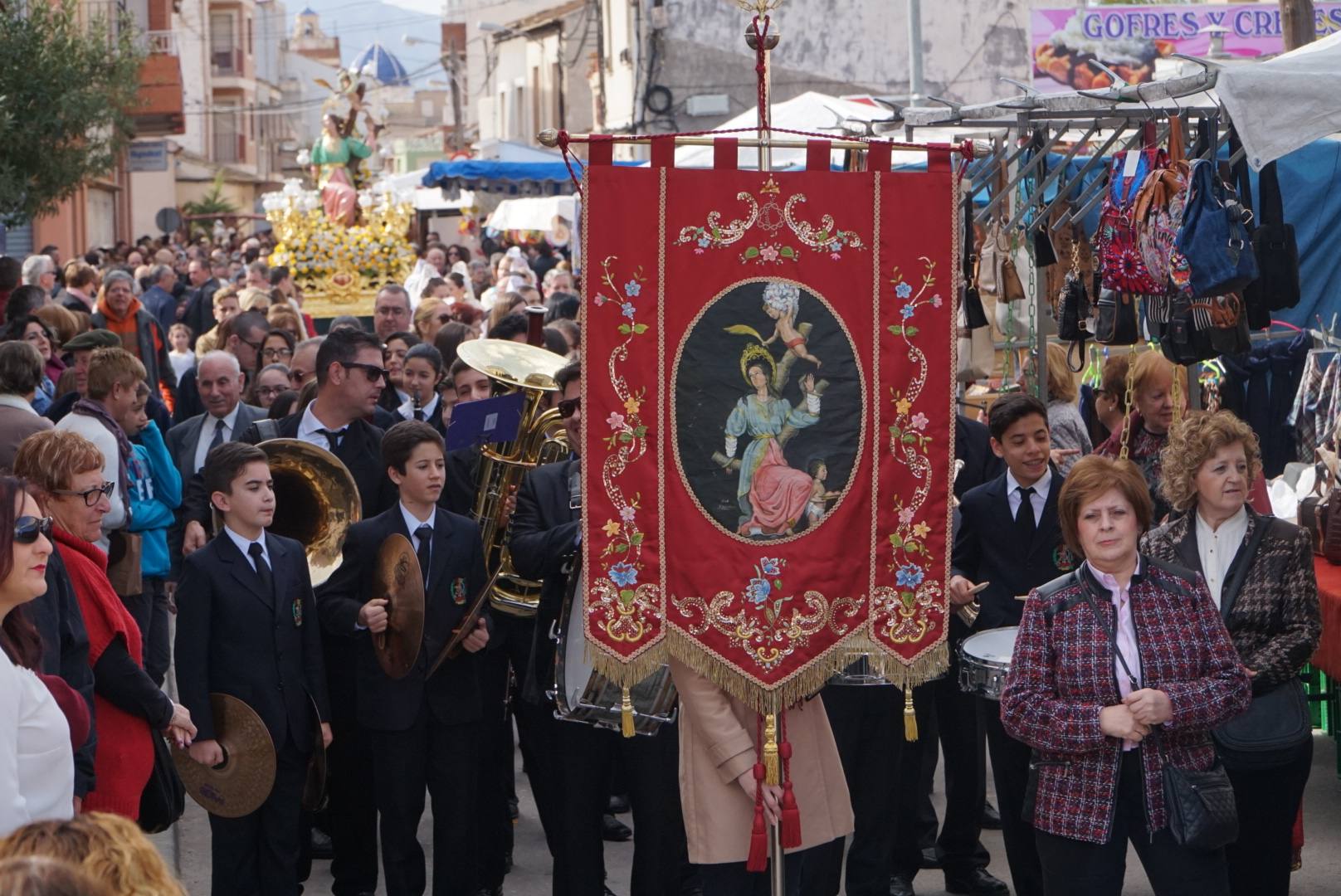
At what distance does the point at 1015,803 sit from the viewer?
5910 millimetres

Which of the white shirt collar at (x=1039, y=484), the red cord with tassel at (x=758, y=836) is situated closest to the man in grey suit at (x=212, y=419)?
the white shirt collar at (x=1039, y=484)

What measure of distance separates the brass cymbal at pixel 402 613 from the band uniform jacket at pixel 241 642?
27 cm

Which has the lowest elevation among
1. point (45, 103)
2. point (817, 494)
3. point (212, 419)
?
point (212, 419)

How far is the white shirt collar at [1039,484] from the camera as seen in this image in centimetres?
629

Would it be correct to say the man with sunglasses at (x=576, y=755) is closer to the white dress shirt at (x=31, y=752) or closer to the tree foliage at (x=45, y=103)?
the white dress shirt at (x=31, y=752)

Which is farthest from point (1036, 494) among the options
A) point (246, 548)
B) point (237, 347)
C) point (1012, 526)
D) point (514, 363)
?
point (237, 347)

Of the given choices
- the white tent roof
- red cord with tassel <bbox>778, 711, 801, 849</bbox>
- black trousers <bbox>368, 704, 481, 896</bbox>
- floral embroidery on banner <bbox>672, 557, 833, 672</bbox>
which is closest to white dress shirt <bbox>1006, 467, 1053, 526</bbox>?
floral embroidery on banner <bbox>672, 557, 833, 672</bbox>

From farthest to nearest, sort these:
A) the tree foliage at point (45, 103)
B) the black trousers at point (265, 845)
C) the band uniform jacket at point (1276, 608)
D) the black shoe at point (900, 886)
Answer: the tree foliage at point (45, 103) < the black shoe at point (900, 886) < the black trousers at point (265, 845) < the band uniform jacket at point (1276, 608)

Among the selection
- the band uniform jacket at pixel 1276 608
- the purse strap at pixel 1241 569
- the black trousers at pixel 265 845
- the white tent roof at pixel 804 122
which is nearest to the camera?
the band uniform jacket at pixel 1276 608

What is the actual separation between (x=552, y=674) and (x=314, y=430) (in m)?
1.89

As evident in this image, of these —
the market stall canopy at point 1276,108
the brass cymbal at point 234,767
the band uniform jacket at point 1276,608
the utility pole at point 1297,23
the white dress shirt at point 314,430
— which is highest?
the utility pole at point 1297,23

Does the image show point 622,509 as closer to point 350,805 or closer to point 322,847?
point 350,805

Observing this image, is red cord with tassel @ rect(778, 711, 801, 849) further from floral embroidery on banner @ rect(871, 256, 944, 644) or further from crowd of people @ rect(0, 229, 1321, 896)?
floral embroidery on banner @ rect(871, 256, 944, 644)

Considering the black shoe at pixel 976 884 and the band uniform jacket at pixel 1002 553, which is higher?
the band uniform jacket at pixel 1002 553
